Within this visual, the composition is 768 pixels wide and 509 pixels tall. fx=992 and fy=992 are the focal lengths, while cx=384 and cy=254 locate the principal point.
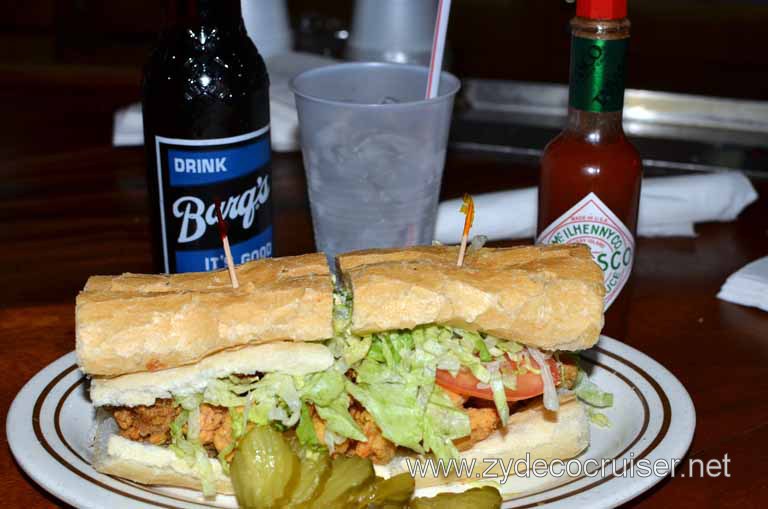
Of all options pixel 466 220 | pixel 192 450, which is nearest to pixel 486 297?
pixel 466 220

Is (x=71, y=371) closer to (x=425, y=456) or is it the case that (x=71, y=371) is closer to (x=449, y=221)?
(x=425, y=456)

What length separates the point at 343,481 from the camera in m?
1.35

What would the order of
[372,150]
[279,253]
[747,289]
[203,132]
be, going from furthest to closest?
[279,253] < [747,289] < [372,150] < [203,132]

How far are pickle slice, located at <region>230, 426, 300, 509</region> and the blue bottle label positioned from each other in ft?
1.51

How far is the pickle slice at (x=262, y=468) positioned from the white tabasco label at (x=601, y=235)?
68 cm

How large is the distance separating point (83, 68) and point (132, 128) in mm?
1015

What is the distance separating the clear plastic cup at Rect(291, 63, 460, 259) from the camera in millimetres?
1894

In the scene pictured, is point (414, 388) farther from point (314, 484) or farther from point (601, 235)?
point (601, 235)

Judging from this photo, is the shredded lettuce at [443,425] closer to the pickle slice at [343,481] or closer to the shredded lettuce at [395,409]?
the shredded lettuce at [395,409]

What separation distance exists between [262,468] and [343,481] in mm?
112

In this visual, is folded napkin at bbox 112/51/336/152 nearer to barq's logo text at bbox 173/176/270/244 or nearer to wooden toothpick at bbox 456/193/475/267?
barq's logo text at bbox 173/176/270/244

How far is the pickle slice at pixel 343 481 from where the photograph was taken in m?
1.32

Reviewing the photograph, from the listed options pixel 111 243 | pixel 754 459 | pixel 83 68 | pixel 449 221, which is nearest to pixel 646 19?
pixel 83 68

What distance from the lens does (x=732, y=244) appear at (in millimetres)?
2346
